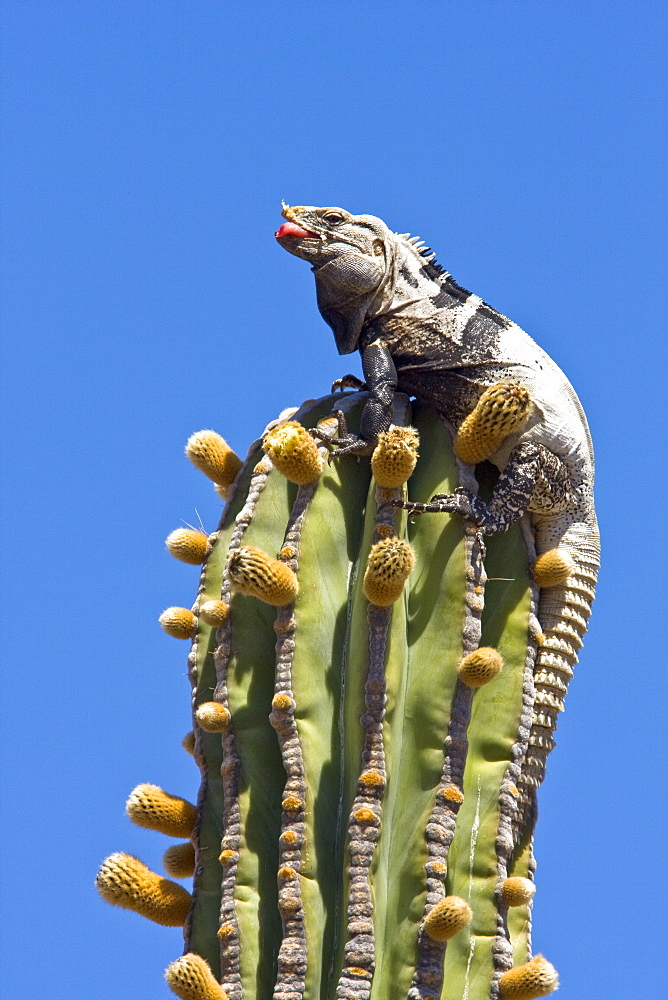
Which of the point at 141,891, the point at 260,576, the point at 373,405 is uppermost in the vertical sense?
the point at 373,405

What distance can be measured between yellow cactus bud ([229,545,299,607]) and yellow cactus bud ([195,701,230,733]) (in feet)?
2.17

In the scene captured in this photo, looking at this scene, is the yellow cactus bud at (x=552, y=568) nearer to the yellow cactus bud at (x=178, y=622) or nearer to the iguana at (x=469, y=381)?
the iguana at (x=469, y=381)

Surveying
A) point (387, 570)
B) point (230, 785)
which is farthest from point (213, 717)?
point (387, 570)

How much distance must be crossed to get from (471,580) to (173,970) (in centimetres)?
255

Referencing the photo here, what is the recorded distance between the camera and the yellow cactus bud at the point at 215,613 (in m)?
7.99

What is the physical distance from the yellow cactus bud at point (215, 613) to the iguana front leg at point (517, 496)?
45.6 inches

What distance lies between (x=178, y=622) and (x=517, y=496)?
211 centimetres

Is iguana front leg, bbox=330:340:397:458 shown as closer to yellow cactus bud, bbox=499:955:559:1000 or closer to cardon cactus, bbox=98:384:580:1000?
cardon cactus, bbox=98:384:580:1000

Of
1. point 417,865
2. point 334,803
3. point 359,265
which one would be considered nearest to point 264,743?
point 334,803

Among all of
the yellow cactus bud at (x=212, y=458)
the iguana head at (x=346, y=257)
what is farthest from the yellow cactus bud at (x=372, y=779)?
the iguana head at (x=346, y=257)

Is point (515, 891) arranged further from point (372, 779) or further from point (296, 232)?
point (296, 232)

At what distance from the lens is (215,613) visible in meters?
7.99

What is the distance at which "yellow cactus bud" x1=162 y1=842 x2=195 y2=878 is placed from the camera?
8141 mm

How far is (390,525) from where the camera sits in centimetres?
782
